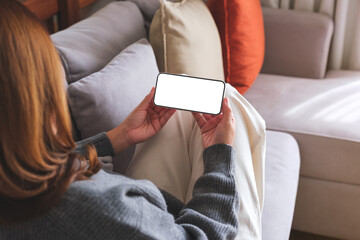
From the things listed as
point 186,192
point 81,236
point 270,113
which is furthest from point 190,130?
point 270,113

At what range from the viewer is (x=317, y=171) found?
159 centimetres

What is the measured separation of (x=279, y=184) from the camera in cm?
132

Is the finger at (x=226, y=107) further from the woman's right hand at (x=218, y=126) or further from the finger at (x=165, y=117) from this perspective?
the finger at (x=165, y=117)

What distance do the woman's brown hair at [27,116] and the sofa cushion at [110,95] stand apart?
36 centimetres

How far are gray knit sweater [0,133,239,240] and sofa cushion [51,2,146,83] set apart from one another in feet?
1.48

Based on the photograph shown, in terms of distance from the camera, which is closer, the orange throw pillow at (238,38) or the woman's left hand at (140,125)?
the woman's left hand at (140,125)

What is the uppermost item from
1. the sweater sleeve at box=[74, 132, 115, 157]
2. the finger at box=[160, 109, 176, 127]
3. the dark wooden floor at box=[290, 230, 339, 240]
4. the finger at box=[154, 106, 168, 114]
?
the finger at box=[154, 106, 168, 114]

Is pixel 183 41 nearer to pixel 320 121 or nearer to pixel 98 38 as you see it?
pixel 98 38

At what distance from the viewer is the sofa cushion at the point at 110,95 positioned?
1036mm

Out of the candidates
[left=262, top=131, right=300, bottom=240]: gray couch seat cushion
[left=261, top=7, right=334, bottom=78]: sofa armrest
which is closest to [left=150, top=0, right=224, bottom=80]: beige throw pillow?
[left=262, top=131, right=300, bottom=240]: gray couch seat cushion

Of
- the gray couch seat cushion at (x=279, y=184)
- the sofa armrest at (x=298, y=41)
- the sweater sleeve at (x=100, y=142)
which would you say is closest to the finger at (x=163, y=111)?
the sweater sleeve at (x=100, y=142)

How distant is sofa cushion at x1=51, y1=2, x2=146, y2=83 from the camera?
3.78 feet

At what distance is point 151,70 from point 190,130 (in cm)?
23

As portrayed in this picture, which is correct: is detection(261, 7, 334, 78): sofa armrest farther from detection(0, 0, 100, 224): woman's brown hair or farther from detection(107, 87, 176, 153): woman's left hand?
detection(0, 0, 100, 224): woman's brown hair
